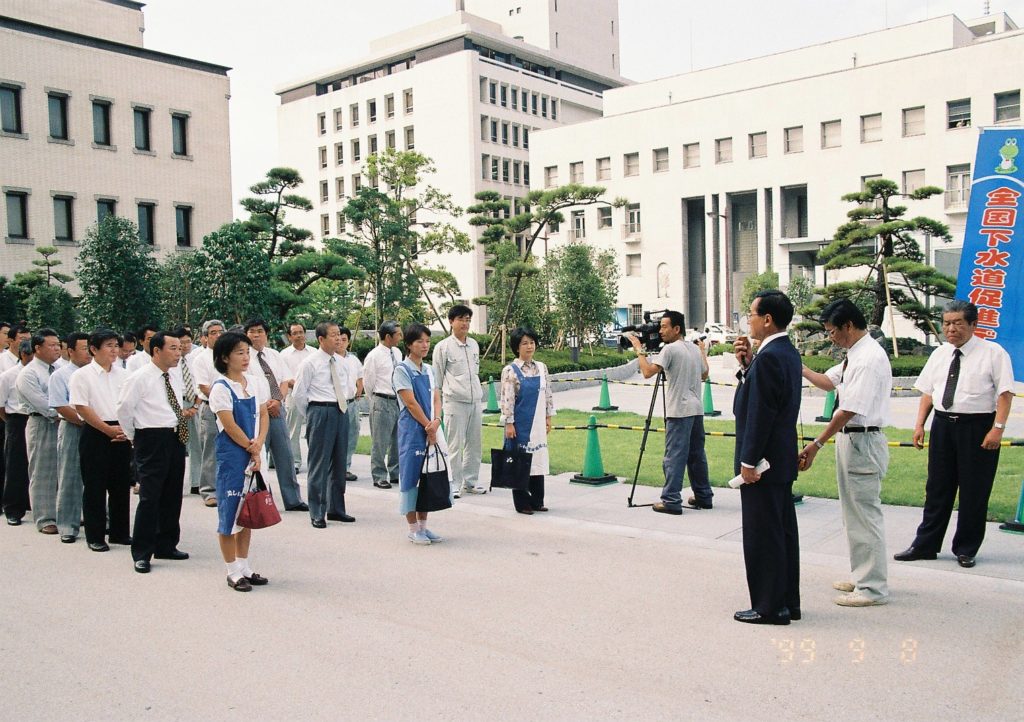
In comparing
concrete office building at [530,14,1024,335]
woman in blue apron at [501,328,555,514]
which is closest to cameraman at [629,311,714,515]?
woman in blue apron at [501,328,555,514]

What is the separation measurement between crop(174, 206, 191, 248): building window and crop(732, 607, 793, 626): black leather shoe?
3458cm

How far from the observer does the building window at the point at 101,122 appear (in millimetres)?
33125

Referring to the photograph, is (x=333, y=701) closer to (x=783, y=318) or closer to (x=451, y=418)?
(x=783, y=318)

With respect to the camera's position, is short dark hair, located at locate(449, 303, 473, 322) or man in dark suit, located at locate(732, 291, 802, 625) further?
short dark hair, located at locate(449, 303, 473, 322)

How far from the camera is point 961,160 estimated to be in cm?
4656

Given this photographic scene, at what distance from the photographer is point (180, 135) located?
36031mm

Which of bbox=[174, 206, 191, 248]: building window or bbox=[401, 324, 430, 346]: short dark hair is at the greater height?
bbox=[174, 206, 191, 248]: building window

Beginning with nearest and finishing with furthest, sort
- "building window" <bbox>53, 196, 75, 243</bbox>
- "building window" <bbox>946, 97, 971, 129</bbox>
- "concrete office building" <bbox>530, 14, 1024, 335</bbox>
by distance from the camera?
"building window" <bbox>53, 196, 75, 243</bbox>
"building window" <bbox>946, 97, 971, 129</bbox>
"concrete office building" <bbox>530, 14, 1024, 335</bbox>

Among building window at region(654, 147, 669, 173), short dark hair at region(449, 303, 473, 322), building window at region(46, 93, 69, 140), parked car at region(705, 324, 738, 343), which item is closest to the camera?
short dark hair at region(449, 303, 473, 322)

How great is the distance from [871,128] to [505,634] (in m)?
51.9

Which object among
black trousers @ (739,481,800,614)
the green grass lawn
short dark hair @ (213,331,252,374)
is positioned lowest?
the green grass lawn

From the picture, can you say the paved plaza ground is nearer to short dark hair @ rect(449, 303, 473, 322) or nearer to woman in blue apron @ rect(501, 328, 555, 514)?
woman in blue apron @ rect(501, 328, 555, 514)

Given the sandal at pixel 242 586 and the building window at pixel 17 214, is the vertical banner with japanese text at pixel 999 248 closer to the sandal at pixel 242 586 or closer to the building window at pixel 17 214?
the sandal at pixel 242 586

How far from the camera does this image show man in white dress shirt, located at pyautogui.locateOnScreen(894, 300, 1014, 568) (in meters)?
6.67
